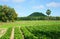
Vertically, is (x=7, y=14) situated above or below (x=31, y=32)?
above

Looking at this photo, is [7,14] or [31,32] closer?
[31,32]

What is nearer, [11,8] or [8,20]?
[8,20]

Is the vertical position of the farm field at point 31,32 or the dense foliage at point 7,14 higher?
the dense foliage at point 7,14

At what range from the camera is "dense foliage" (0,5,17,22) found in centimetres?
8762

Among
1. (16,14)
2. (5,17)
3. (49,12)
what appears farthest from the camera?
(49,12)

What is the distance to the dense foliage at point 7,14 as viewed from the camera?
8762cm

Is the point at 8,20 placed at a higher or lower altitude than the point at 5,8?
lower

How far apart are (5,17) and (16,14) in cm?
757

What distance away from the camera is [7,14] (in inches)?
3531

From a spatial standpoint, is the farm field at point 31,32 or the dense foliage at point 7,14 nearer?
the farm field at point 31,32

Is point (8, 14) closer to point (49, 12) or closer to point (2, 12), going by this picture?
point (2, 12)

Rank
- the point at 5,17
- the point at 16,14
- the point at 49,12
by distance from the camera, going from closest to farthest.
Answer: the point at 5,17, the point at 16,14, the point at 49,12

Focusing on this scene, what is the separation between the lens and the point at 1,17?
292ft

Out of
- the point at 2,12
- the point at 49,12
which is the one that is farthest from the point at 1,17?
the point at 49,12
